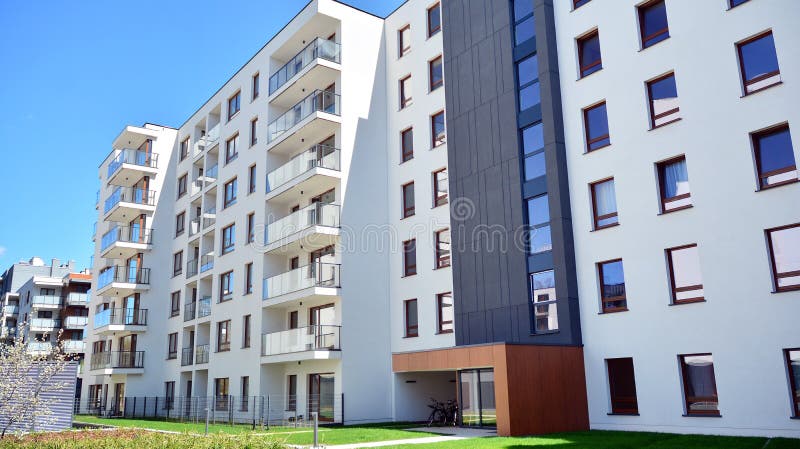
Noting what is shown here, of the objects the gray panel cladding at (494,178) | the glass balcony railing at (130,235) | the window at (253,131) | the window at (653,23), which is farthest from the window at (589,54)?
the glass balcony railing at (130,235)

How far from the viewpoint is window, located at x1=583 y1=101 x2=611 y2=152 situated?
20812 millimetres

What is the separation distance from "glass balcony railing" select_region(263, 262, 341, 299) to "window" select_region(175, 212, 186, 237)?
52.4ft

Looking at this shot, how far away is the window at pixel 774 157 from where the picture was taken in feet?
53.6

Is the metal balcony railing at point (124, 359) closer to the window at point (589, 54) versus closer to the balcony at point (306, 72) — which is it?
the balcony at point (306, 72)

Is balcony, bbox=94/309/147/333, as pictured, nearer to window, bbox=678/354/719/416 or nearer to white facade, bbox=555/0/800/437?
white facade, bbox=555/0/800/437

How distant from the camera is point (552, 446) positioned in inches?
589

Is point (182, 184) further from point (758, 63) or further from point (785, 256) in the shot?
point (785, 256)

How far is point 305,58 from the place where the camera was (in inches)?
1177

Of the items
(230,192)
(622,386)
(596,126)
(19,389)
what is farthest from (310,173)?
(622,386)

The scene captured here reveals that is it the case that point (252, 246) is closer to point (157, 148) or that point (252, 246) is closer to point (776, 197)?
point (157, 148)

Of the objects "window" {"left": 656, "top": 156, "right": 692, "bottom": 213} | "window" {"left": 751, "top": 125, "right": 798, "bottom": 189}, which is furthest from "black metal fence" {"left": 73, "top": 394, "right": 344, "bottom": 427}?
"window" {"left": 751, "top": 125, "right": 798, "bottom": 189}

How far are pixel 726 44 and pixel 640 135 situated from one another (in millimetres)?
3248

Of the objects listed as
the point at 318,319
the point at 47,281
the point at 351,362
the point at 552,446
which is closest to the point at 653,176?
the point at 552,446

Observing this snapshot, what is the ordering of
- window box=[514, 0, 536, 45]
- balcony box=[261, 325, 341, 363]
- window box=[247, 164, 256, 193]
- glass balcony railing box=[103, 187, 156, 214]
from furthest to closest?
glass balcony railing box=[103, 187, 156, 214] < window box=[247, 164, 256, 193] < balcony box=[261, 325, 341, 363] < window box=[514, 0, 536, 45]
